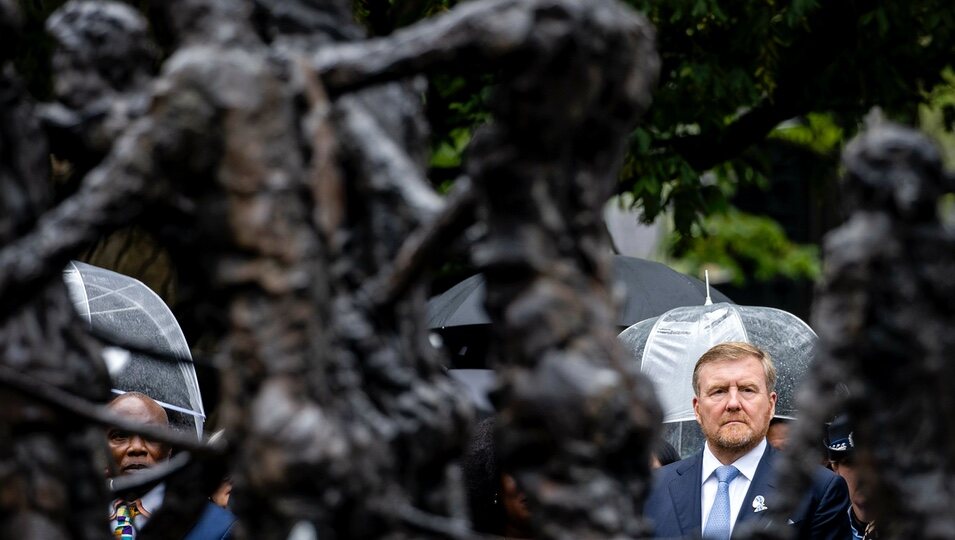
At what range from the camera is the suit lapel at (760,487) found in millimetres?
7223

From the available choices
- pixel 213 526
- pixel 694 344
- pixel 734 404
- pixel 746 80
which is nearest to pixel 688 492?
pixel 734 404

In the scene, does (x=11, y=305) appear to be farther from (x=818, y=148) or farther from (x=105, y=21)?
(x=818, y=148)

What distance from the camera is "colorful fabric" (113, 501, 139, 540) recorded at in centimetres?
690

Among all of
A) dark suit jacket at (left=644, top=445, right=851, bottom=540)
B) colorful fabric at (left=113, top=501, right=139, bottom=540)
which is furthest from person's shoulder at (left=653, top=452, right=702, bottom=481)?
colorful fabric at (left=113, top=501, right=139, bottom=540)

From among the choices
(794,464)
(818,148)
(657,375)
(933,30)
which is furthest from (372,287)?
(818,148)

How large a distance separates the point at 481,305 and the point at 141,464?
111 inches

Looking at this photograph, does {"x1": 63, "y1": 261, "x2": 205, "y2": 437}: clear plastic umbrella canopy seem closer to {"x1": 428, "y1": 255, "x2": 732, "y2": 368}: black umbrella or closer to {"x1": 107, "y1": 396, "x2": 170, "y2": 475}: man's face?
{"x1": 107, "y1": 396, "x2": 170, "y2": 475}: man's face

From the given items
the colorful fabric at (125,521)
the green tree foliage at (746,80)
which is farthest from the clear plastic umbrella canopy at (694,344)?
the colorful fabric at (125,521)

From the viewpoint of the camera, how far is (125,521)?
23.1ft

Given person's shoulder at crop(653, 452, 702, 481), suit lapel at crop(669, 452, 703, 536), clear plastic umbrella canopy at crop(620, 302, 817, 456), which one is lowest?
clear plastic umbrella canopy at crop(620, 302, 817, 456)

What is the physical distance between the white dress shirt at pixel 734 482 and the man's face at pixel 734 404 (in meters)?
0.05

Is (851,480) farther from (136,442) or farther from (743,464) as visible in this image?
(136,442)

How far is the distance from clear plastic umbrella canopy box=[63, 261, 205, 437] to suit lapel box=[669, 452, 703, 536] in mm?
1966

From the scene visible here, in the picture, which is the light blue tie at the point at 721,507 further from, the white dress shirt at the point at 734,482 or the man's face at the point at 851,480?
the man's face at the point at 851,480
